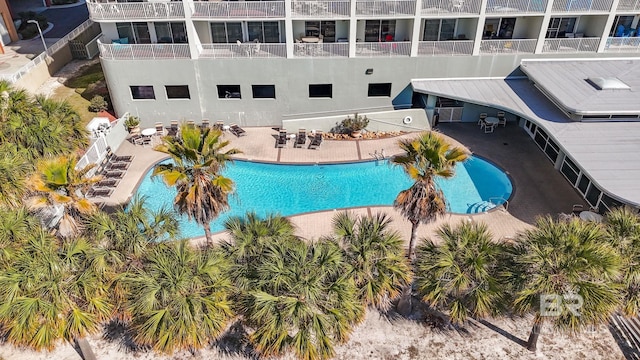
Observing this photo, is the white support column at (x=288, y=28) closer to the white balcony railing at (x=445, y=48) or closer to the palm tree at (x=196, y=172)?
the white balcony railing at (x=445, y=48)

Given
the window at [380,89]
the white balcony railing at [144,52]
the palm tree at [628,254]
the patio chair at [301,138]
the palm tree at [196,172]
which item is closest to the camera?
the palm tree at [628,254]

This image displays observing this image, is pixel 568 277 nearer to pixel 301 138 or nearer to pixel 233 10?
pixel 301 138

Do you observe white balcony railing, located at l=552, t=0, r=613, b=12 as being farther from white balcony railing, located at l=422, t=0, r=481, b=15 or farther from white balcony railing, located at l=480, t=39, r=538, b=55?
white balcony railing, located at l=422, t=0, r=481, b=15

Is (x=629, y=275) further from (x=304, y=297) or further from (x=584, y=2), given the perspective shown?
(x=584, y=2)

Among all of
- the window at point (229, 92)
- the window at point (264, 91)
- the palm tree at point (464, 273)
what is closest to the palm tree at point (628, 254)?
the palm tree at point (464, 273)

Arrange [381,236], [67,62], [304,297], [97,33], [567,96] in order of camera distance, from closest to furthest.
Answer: [304,297]
[381,236]
[567,96]
[67,62]
[97,33]

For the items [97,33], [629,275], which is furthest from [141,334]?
[97,33]
